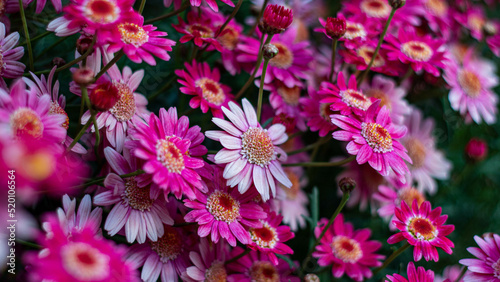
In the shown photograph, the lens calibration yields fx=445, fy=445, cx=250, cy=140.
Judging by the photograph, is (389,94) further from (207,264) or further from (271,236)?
(207,264)

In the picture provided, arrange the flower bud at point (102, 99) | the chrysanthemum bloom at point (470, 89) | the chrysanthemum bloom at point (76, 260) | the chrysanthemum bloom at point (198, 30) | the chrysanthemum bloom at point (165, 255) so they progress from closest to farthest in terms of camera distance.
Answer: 1. the chrysanthemum bloom at point (76, 260)
2. the flower bud at point (102, 99)
3. the chrysanthemum bloom at point (165, 255)
4. the chrysanthemum bloom at point (198, 30)
5. the chrysanthemum bloom at point (470, 89)

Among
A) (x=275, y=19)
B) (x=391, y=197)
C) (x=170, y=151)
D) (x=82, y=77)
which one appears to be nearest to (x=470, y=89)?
(x=391, y=197)

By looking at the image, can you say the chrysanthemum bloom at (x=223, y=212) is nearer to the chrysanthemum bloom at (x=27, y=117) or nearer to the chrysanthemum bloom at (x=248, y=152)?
the chrysanthemum bloom at (x=248, y=152)

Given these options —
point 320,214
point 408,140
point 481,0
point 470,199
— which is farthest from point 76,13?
point 481,0

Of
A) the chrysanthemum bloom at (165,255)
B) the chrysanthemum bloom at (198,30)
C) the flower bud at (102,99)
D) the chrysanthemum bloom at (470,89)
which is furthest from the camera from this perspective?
the chrysanthemum bloom at (470,89)

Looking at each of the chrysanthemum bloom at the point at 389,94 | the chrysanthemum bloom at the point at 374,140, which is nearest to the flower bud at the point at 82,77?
the chrysanthemum bloom at the point at 374,140
